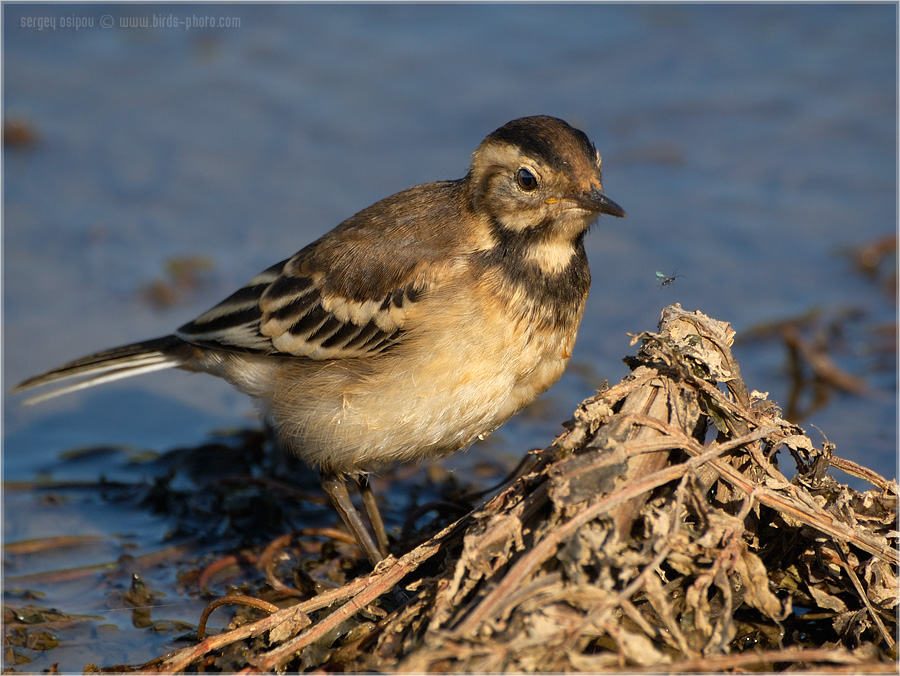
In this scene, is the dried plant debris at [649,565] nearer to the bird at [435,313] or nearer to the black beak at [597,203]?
the black beak at [597,203]

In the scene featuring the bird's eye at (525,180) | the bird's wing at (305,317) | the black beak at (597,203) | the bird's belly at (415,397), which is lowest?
the bird's belly at (415,397)

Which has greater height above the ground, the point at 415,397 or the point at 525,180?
the point at 525,180

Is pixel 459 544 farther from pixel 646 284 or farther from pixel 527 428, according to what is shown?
pixel 646 284

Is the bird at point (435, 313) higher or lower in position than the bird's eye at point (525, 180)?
lower

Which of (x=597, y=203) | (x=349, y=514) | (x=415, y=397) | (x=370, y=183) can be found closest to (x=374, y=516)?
(x=349, y=514)

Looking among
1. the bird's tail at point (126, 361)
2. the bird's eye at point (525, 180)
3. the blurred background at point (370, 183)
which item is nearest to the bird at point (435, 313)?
the bird's eye at point (525, 180)

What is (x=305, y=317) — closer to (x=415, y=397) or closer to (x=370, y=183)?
(x=415, y=397)

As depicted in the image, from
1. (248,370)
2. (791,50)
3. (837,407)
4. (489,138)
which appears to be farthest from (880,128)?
(248,370)
